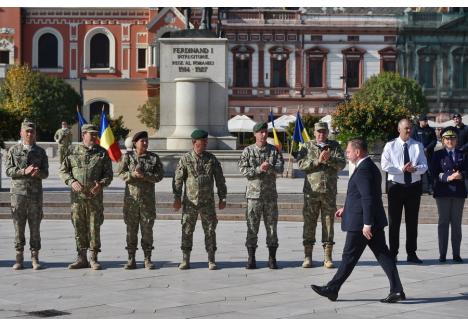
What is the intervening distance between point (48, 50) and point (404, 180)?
64.3 meters

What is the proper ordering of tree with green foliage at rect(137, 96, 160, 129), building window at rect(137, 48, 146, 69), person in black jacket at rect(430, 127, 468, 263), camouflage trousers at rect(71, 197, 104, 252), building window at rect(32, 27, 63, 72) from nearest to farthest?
camouflage trousers at rect(71, 197, 104, 252) < person in black jacket at rect(430, 127, 468, 263) < tree with green foliage at rect(137, 96, 160, 129) < building window at rect(137, 48, 146, 69) < building window at rect(32, 27, 63, 72)

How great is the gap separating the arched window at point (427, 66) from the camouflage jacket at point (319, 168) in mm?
63998

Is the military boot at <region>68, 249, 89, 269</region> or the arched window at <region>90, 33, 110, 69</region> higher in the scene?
the arched window at <region>90, 33, 110, 69</region>

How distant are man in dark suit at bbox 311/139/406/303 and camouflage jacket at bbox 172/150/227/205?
8.84 feet

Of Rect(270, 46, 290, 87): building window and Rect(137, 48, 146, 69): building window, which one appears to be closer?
Rect(137, 48, 146, 69): building window

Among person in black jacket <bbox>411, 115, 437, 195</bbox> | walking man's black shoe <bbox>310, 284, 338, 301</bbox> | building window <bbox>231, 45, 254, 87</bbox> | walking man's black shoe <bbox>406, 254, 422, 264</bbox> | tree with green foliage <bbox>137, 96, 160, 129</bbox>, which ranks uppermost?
building window <bbox>231, 45, 254, 87</bbox>

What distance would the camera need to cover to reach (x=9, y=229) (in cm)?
1881

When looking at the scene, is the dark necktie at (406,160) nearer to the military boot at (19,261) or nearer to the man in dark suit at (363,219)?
the man in dark suit at (363,219)

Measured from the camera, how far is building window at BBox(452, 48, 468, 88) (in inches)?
3015

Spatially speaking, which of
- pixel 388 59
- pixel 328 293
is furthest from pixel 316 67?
pixel 328 293

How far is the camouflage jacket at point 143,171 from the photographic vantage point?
44.8ft

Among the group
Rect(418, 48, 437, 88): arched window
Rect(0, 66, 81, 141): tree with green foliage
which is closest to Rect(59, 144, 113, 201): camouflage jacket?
Rect(0, 66, 81, 141): tree with green foliage

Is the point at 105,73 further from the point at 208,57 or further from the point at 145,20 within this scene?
the point at 208,57

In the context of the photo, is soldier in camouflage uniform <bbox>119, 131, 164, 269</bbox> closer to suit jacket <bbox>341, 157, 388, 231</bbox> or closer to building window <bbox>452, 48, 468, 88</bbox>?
suit jacket <bbox>341, 157, 388, 231</bbox>
